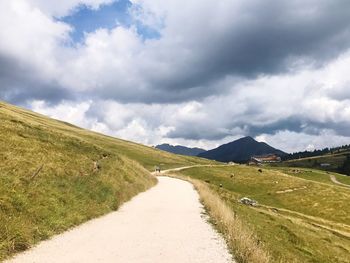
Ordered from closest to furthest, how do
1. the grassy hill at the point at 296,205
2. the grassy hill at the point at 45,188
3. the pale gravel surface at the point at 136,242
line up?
the pale gravel surface at the point at 136,242 → the grassy hill at the point at 45,188 → the grassy hill at the point at 296,205

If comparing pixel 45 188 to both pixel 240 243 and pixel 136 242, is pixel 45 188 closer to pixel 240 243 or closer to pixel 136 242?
pixel 136 242

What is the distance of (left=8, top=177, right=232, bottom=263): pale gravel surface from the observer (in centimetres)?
1427

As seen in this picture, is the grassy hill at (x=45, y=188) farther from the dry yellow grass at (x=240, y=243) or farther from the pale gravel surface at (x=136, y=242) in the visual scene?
the dry yellow grass at (x=240, y=243)

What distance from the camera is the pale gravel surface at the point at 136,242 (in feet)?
46.8

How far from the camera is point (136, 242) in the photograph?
1738cm

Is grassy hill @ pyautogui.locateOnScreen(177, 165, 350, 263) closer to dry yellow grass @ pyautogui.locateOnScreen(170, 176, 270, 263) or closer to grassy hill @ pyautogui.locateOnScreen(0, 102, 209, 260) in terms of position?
dry yellow grass @ pyautogui.locateOnScreen(170, 176, 270, 263)

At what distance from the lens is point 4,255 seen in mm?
13469

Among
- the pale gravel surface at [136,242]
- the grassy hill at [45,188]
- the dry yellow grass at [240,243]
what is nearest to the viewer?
the dry yellow grass at [240,243]

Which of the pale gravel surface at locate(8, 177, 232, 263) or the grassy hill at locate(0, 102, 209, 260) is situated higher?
the grassy hill at locate(0, 102, 209, 260)

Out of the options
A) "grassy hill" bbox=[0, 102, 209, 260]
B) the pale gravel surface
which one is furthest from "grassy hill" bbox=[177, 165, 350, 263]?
"grassy hill" bbox=[0, 102, 209, 260]

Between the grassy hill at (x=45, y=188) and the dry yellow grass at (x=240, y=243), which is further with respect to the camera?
the grassy hill at (x=45, y=188)

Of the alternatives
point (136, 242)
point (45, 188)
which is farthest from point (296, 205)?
point (136, 242)

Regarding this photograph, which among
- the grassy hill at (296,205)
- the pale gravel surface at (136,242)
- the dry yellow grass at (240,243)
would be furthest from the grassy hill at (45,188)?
the grassy hill at (296,205)

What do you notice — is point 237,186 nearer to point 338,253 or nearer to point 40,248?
point 338,253
